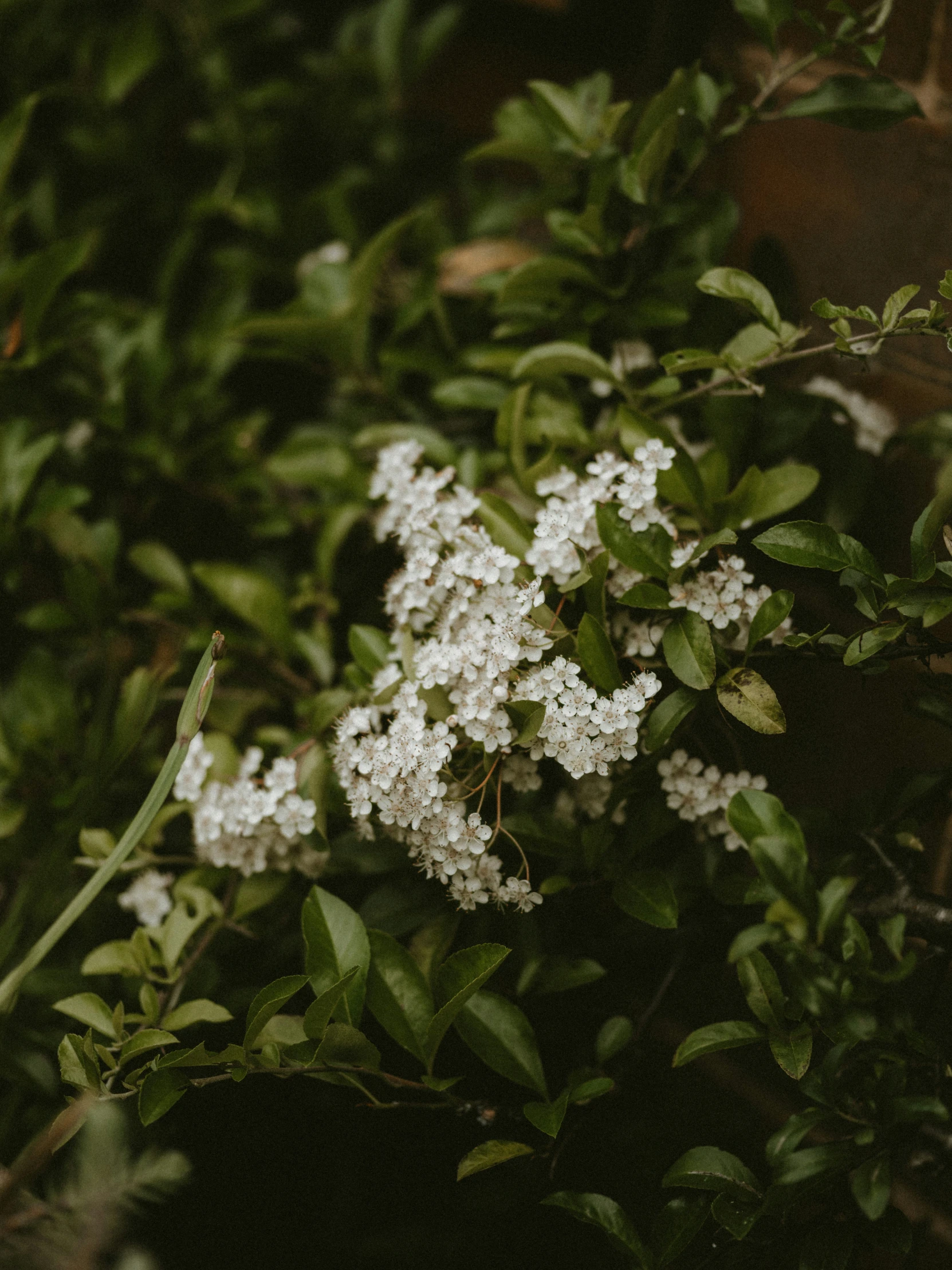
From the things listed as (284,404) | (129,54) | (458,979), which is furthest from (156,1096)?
(129,54)

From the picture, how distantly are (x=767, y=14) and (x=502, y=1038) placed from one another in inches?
43.0

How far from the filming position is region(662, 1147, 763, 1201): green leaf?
77 cm

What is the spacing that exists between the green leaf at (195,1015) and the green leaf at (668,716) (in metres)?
0.46

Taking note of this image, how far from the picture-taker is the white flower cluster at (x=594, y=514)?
84cm

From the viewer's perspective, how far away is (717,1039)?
77 cm

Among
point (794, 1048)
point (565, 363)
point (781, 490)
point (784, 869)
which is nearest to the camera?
point (784, 869)

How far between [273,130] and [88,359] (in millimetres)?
557

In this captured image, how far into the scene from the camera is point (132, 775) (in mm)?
1169

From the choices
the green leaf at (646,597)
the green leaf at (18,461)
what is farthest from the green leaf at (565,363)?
the green leaf at (18,461)

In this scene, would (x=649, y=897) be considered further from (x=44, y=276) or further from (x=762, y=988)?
(x=44, y=276)

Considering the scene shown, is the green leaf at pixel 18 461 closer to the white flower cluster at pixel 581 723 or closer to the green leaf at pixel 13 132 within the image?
the green leaf at pixel 13 132

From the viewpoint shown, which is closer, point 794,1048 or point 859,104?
point 794,1048

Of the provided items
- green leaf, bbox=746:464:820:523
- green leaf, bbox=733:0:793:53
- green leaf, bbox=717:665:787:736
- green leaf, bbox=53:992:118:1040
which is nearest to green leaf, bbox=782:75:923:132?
green leaf, bbox=733:0:793:53

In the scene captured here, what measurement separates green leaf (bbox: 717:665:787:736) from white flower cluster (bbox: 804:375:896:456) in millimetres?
379
